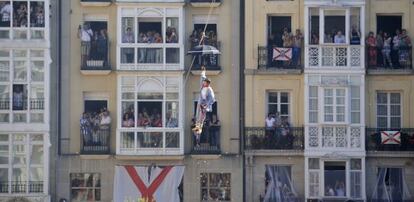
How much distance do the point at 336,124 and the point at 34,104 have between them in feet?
33.3

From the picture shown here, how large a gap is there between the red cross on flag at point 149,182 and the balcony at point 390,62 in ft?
23.9

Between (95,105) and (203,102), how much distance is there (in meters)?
5.59

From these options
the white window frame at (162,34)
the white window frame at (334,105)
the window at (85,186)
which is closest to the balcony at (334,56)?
the white window frame at (334,105)

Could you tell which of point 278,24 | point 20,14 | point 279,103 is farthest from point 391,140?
point 20,14

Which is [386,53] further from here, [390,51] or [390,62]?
[390,62]

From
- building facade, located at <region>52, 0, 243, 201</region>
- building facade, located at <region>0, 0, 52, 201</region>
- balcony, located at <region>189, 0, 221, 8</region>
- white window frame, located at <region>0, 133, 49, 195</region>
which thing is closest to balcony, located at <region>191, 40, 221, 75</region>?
building facade, located at <region>52, 0, 243, 201</region>

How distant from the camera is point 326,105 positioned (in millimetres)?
47562

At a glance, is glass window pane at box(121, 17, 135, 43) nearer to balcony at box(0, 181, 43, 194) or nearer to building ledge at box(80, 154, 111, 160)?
building ledge at box(80, 154, 111, 160)

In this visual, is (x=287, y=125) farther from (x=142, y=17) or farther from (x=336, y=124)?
(x=142, y=17)

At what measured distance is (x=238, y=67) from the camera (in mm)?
47969

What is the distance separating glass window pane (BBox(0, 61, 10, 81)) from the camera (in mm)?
47375

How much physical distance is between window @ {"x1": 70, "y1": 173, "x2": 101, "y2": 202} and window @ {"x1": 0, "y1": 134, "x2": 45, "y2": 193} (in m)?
1.19

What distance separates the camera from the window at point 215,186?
1884 inches

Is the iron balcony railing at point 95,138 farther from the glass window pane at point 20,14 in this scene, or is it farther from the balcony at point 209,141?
the glass window pane at point 20,14
